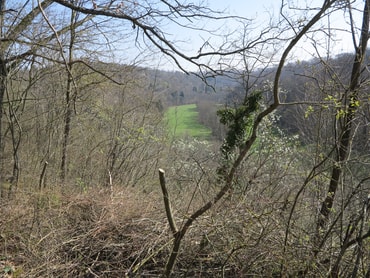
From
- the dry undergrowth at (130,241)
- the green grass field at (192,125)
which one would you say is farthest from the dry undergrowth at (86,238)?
the green grass field at (192,125)

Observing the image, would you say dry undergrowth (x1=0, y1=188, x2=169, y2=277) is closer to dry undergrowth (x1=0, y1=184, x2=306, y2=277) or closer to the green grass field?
dry undergrowth (x1=0, y1=184, x2=306, y2=277)

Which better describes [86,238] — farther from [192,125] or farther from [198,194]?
[192,125]

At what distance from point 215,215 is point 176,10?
117 inches

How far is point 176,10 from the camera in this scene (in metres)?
4.55

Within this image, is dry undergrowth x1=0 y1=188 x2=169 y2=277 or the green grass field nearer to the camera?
dry undergrowth x1=0 y1=188 x2=169 y2=277

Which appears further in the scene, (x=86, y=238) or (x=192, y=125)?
Answer: (x=192, y=125)

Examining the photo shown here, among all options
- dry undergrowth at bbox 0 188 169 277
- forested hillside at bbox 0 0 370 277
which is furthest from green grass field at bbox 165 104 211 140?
dry undergrowth at bbox 0 188 169 277

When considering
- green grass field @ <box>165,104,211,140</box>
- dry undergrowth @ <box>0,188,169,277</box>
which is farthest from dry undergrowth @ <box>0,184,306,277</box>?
green grass field @ <box>165,104,211,140</box>

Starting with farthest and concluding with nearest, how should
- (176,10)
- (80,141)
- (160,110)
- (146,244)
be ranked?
(160,110) < (80,141) < (176,10) < (146,244)

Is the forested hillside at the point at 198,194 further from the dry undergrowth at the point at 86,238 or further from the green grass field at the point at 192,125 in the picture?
the green grass field at the point at 192,125

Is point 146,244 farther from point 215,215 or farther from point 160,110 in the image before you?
point 160,110

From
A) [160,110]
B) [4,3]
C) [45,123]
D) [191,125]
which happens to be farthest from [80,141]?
[191,125]

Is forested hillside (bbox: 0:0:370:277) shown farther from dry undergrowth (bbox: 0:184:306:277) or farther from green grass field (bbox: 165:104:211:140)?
green grass field (bbox: 165:104:211:140)

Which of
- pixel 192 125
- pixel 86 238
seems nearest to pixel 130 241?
pixel 86 238
